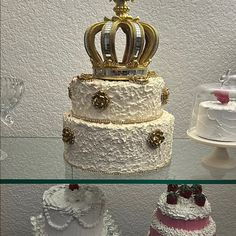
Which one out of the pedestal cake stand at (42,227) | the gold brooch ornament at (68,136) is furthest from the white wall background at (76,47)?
the gold brooch ornament at (68,136)

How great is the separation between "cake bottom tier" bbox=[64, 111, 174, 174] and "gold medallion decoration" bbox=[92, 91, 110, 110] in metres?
0.03

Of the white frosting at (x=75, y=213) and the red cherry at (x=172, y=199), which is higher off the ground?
the red cherry at (x=172, y=199)

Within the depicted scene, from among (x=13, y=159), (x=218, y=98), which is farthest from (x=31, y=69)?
(x=218, y=98)

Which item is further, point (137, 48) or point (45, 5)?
point (45, 5)

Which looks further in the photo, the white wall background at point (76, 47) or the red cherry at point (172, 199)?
the white wall background at point (76, 47)

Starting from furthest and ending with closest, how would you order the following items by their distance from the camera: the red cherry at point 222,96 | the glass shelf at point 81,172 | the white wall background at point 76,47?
the white wall background at point 76,47, the red cherry at point 222,96, the glass shelf at point 81,172

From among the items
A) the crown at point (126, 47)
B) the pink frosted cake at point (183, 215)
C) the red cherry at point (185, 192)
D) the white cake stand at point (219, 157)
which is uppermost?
the crown at point (126, 47)

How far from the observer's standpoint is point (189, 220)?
72cm

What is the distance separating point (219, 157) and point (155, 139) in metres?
0.14

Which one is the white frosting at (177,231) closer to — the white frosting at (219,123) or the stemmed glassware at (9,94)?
the white frosting at (219,123)

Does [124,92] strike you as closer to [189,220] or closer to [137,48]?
[137,48]

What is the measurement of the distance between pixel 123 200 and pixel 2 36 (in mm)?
470

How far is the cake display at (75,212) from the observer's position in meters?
0.69

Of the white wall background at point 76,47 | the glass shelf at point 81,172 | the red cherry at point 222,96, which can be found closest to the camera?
the glass shelf at point 81,172
